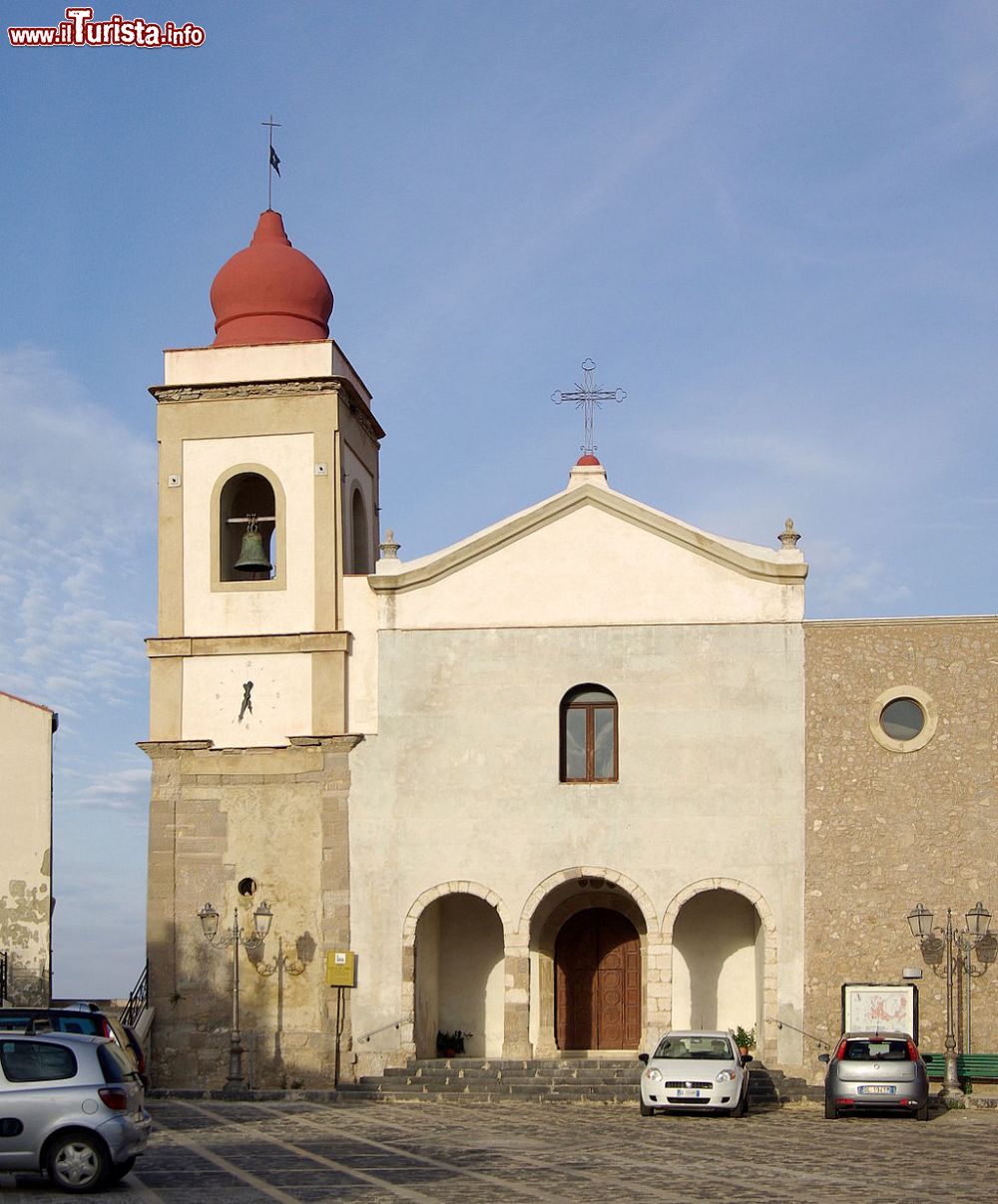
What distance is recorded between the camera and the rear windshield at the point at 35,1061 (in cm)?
1556

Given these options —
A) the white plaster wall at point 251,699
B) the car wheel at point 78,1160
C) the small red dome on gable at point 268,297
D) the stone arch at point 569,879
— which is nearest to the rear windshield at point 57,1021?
the car wheel at point 78,1160

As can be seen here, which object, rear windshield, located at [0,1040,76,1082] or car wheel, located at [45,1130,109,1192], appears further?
rear windshield, located at [0,1040,76,1082]

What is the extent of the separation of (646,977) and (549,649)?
5.61 metres

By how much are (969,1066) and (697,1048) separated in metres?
5.67

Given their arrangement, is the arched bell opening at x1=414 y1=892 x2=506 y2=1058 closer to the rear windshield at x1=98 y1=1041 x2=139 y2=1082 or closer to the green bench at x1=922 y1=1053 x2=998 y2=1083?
the green bench at x1=922 y1=1053 x2=998 y2=1083

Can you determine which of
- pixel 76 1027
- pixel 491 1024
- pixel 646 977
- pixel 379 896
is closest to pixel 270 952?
pixel 379 896

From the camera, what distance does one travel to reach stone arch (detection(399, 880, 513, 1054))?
29000mm

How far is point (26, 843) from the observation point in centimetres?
2953

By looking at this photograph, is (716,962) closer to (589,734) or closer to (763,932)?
(763,932)

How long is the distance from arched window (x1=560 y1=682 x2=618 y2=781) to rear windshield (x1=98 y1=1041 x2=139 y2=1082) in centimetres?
1419

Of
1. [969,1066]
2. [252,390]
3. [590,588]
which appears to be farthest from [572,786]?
[252,390]

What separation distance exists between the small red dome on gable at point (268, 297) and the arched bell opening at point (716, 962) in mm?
12351

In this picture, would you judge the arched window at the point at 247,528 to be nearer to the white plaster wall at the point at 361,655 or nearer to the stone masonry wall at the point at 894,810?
the white plaster wall at the point at 361,655

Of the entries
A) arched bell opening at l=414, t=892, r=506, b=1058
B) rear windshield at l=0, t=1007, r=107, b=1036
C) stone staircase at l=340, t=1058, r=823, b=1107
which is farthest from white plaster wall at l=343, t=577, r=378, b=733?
rear windshield at l=0, t=1007, r=107, b=1036
